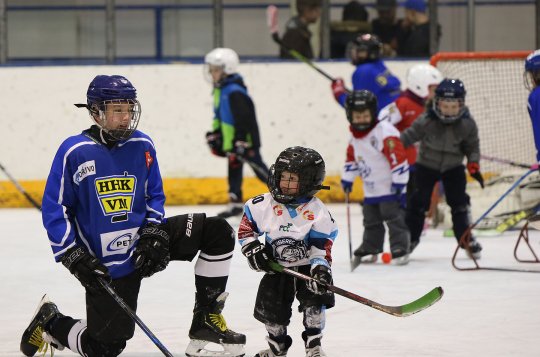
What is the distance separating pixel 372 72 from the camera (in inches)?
342

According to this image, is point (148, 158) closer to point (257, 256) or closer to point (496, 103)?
point (257, 256)

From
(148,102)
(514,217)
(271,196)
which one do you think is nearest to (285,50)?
(148,102)

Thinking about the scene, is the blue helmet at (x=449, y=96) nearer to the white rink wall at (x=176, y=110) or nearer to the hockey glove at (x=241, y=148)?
the hockey glove at (x=241, y=148)

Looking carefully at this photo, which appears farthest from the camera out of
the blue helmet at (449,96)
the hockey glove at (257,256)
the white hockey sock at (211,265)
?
the blue helmet at (449,96)

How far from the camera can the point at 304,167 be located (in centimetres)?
388

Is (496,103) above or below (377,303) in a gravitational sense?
above

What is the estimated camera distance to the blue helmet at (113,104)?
3.89 metres

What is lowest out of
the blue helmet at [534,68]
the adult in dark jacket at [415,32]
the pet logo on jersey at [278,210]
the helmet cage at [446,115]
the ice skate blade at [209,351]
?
the ice skate blade at [209,351]

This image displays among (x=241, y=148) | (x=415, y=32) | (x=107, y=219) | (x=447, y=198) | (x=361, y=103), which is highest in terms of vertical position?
(x=415, y=32)

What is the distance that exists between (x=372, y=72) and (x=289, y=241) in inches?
194

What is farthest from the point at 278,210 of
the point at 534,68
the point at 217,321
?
the point at 534,68

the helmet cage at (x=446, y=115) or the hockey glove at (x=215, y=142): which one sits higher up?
the helmet cage at (x=446, y=115)

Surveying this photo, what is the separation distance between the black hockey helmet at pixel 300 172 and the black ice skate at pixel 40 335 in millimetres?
926

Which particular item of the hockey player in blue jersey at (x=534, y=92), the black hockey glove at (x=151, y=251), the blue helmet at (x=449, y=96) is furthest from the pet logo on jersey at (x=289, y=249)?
the blue helmet at (x=449, y=96)
